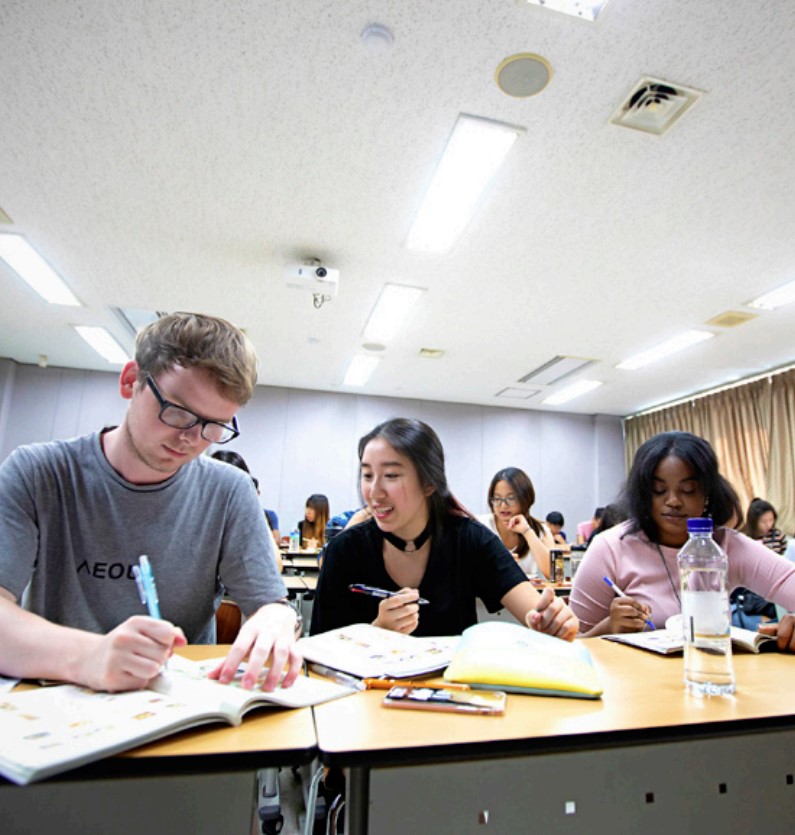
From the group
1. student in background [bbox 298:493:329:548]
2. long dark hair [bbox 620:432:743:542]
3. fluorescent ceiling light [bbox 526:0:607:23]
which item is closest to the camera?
long dark hair [bbox 620:432:743:542]

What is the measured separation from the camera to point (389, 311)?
15.5ft

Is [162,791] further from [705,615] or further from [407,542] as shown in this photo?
[407,542]

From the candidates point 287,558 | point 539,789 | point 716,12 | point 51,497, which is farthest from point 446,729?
point 287,558

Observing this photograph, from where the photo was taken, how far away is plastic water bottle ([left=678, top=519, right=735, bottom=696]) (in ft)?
2.86

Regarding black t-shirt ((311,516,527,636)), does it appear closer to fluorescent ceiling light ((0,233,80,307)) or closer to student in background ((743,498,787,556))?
fluorescent ceiling light ((0,233,80,307))

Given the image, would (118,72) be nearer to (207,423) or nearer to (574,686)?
(207,423)

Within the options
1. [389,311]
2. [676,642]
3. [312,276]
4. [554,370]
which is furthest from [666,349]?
[676,642]

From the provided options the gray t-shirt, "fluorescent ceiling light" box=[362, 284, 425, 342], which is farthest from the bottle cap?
"fluorescent ceiling light" box=[362, 284, 425, 342]

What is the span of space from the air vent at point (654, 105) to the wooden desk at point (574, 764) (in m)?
2.31

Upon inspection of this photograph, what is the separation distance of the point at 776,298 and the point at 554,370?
7.93ft

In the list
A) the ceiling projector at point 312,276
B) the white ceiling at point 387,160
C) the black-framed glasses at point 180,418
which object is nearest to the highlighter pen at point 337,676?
the black-framed glasses at point 180,418

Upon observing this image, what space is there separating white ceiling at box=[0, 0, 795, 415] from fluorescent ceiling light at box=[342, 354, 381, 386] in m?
1.15

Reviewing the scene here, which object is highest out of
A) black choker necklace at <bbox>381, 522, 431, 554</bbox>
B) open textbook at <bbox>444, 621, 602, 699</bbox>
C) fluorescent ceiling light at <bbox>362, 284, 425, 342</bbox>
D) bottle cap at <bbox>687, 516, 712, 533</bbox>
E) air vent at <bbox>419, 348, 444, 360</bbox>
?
air vent at <bbox>419, 348, 444, 360</bbox>

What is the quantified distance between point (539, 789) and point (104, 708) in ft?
1.76
